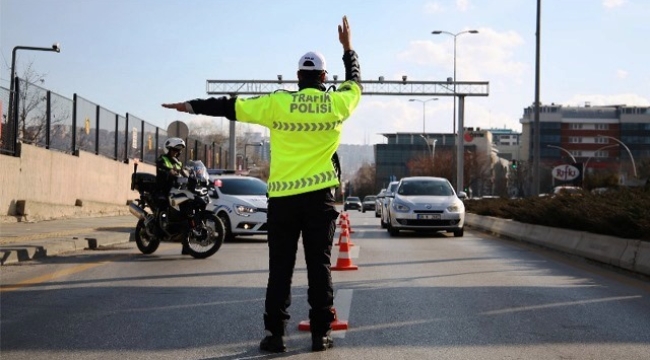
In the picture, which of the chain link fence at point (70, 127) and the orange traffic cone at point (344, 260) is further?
the chain link fence at point (70, 127)

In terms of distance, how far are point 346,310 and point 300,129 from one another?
8.09ft

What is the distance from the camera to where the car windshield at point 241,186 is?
64.2ft

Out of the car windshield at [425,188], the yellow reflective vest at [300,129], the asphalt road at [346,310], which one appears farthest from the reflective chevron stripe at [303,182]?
the car windshield at [425,188]

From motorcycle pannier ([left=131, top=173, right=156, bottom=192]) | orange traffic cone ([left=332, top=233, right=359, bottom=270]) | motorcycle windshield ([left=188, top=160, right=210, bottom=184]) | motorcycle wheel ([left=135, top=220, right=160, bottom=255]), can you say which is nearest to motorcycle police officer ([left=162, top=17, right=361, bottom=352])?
orange traffic cone ([left=332, top=233, right=359, bottom=270])

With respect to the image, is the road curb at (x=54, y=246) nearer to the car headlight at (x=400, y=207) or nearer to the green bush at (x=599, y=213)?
the car headlight at (x=400, y=207)

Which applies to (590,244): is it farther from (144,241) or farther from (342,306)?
(342,306)

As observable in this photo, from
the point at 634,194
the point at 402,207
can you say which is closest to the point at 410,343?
the point at 634,194

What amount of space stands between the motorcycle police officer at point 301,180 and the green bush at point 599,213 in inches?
303

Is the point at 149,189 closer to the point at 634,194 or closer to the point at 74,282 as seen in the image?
the point at 74,282

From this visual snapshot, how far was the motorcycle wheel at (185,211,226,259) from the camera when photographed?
13641mm

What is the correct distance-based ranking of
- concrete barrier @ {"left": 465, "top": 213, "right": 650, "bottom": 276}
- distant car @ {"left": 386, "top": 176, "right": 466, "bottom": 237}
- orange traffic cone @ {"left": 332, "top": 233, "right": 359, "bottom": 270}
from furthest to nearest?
distant car @ {"left": 386, "top": 176, "right": 466, "bottom": 237}, concrete barrier @ {"left": 465, "top": 213, "right": 650, "bottom": 276}, orange traffic cone @ {"left": 332, "top": 233, "right": 359, "bottom": 270}

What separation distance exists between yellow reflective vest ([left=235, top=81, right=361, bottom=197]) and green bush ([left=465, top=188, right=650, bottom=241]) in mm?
7697

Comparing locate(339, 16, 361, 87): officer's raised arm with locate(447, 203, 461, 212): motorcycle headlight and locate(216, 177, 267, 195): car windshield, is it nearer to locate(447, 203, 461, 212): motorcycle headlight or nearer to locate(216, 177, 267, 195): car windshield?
locate(216, 177, 267, 195): car windshield

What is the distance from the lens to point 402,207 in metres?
22.6
